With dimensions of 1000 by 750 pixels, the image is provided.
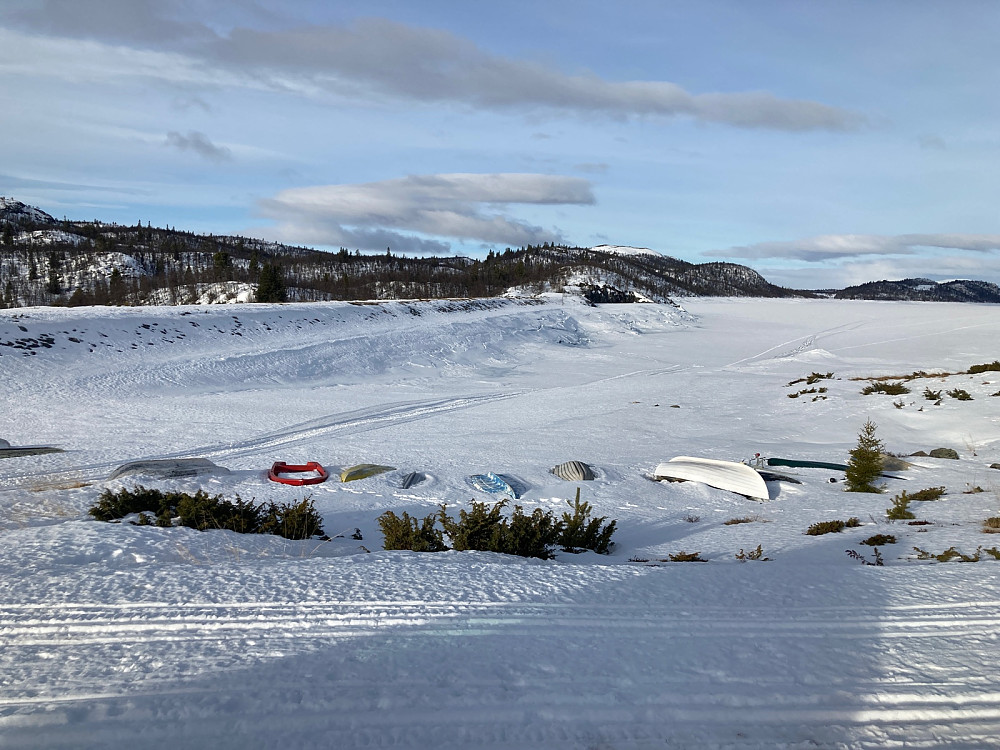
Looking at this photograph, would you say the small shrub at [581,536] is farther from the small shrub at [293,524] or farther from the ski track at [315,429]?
the ski track at [315,429]

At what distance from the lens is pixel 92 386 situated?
1983 centimetres

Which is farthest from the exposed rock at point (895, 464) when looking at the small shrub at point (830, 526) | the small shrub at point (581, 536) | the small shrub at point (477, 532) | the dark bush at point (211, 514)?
the dark bush at point (211, 514)

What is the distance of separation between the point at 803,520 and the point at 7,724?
9195 mm

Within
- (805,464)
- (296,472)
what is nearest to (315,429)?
(296,472)

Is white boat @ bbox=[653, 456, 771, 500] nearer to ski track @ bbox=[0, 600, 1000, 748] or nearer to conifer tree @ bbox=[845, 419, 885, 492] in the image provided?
conifer tree @ bbox=[845, 419, 885, 492]

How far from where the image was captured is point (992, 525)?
7.24 metres

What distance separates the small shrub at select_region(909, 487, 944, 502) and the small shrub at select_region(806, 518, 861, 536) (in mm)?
1891

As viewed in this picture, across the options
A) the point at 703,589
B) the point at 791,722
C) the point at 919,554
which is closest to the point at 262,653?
the point at 791,722

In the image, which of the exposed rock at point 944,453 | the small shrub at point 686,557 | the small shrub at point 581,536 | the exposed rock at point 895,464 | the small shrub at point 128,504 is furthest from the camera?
the exposed rock at point 944,453

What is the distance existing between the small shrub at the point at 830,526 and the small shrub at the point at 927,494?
1891 millimetres

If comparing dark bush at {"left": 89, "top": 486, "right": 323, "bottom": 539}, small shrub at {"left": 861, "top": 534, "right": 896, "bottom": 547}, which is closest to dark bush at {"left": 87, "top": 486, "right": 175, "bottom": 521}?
dark bush at {"left": 89, "top": 486, "right": 323, "bottom": 539}

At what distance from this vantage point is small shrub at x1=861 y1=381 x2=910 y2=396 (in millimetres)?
19312

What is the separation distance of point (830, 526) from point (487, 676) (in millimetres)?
6449

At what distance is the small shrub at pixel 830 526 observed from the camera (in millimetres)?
7832
